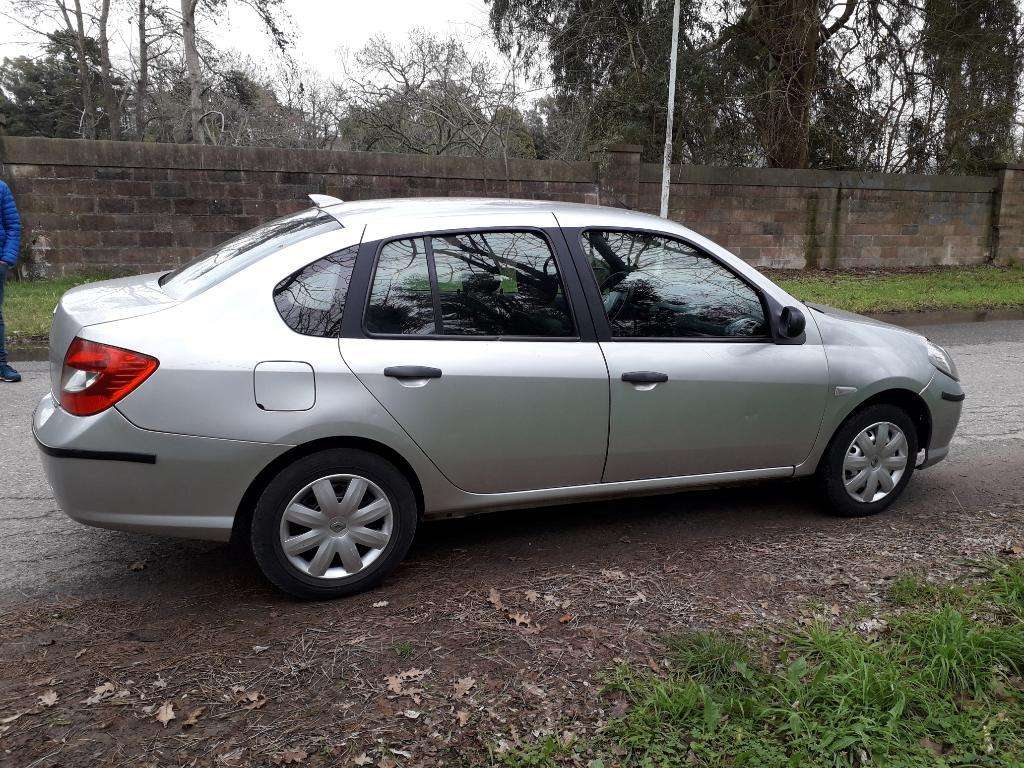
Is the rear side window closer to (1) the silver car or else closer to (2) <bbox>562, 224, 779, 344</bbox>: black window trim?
(1) the silver car

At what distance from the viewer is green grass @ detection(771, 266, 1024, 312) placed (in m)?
13.0

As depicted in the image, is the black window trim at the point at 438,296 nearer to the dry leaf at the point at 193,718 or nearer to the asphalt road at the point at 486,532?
the asphalt road at the point at 486,532

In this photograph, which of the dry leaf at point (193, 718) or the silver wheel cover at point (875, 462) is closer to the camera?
the dry leaf at point (193, 718)

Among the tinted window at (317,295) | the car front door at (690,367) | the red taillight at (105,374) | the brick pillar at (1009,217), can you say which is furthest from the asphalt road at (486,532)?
the brick pillar at (1009,217)

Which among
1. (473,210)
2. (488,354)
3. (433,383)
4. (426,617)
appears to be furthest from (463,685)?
(473,210)

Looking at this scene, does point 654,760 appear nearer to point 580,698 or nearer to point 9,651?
point 580,698

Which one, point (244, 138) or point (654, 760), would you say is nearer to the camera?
point (654, 760)

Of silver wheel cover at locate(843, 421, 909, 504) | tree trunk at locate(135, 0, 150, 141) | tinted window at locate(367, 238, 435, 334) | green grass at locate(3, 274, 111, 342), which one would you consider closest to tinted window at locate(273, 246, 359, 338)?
tinted window at locate(367, 238, 435, 334)

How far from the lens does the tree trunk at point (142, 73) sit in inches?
953

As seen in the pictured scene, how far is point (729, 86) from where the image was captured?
19.9m

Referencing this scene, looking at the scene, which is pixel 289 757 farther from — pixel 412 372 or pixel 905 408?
pixel 905 408

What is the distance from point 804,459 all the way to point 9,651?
11.6 feet

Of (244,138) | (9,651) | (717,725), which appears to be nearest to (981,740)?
(717,725)

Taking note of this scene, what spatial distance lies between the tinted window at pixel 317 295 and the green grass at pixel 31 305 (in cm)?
686
